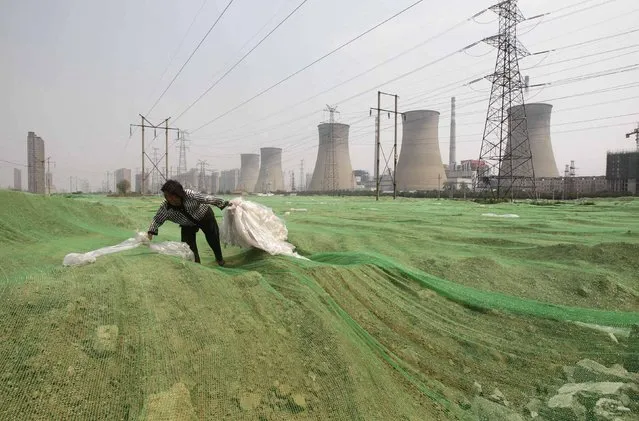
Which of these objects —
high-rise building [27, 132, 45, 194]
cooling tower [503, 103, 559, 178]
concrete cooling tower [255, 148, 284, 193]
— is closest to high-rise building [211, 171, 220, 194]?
concrete cooling tower [255, 148, 284, 193]

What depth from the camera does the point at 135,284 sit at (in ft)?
6.79

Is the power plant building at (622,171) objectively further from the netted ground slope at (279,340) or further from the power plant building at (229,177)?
the power plant building at (229,177)

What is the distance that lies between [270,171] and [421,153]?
1058 inches

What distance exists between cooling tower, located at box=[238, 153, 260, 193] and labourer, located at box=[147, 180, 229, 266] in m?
62.4

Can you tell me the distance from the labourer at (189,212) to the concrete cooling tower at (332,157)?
42916 mm

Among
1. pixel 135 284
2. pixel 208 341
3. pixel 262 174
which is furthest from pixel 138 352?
pixel 262 174

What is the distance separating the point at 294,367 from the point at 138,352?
657 mm

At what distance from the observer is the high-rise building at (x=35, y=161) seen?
Result: 1877 inches

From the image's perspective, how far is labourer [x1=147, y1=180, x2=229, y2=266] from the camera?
12.3ft

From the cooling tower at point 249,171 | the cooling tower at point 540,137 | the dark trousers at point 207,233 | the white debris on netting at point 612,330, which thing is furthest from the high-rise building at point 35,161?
the white debris on netting at point 612,330

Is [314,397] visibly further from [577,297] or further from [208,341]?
[577,297]

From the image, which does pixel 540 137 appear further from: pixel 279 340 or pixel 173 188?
pixel 279 340

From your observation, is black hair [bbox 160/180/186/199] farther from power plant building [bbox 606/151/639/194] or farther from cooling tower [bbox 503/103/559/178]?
power plant building [bbox 606/151/639/194]

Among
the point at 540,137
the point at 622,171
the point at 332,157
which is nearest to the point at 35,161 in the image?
the point at 332,157
